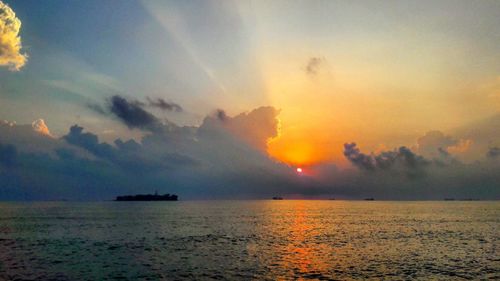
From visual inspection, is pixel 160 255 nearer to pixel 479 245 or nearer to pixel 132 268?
pixel 132 268

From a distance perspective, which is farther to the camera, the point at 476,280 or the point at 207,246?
the point at 207,246

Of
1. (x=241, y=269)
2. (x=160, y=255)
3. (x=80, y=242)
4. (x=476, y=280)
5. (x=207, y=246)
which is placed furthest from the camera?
(x=80, y=242)

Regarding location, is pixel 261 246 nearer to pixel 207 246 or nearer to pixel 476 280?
pixel 207 246

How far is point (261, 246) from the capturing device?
258 feet

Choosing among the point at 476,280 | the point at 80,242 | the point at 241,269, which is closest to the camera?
the point at 476,280

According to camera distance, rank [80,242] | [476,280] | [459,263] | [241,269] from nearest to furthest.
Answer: [476,280]
[241,269]
[459,263]
[80,242]

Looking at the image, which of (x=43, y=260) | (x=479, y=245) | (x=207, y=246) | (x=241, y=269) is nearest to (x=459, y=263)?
→ (x=479, y=245)

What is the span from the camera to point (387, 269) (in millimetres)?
54969

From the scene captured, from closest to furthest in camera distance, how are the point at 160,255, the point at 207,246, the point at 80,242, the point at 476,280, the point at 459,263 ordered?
the point at 476,280 → the point at 459,263 → the point at 160,255 → the point at 207,246 → the point at 80,242

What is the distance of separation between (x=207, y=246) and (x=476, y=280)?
154ft

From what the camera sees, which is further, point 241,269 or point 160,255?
point 160,255

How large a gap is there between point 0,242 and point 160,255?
1706 inches

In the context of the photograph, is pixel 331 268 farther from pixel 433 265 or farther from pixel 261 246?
pixel 261 246

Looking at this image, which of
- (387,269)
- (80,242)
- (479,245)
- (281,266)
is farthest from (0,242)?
(479,245)
